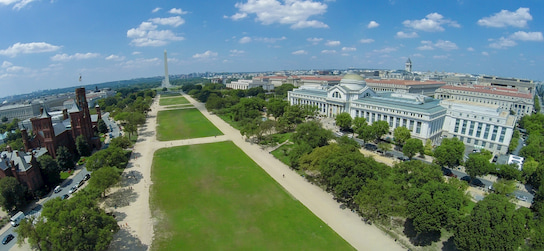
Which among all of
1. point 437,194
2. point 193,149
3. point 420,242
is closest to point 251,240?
point 420,242

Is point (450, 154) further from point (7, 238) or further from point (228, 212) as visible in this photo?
point (7, 238)

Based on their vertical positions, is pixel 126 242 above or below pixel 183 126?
below

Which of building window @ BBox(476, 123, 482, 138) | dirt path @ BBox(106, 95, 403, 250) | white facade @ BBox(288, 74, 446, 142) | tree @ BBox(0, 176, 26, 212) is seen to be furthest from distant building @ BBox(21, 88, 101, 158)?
building window @ BBox(476, 123, 482, 138)

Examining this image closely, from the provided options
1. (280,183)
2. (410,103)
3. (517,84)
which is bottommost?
(280,183)

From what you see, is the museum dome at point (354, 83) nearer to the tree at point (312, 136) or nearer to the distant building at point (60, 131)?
the tree at point (312, 136)

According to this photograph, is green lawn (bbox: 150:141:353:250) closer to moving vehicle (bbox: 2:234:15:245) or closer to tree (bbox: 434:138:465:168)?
moving vehicle (bbox: 2:234:15:245)

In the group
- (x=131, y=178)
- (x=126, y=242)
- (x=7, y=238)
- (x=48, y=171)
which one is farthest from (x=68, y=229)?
(x=48, y=171)

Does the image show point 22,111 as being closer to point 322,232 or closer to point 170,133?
→ point 170,133

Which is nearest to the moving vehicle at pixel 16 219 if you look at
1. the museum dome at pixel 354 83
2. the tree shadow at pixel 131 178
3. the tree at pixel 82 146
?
the tree shadow at pixel 131 178
